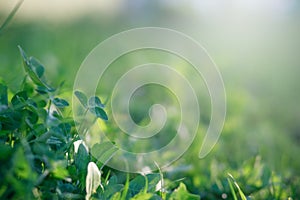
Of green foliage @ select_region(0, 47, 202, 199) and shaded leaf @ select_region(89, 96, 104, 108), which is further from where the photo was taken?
shaded leaf @ select_region(89, 96, 104, 108)

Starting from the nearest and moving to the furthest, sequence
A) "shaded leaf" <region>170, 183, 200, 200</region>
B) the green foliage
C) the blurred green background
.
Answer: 1. the green foliage
2. "shaded leaf" <region>170, 183, 200, 200</region>
3. the blurred green background

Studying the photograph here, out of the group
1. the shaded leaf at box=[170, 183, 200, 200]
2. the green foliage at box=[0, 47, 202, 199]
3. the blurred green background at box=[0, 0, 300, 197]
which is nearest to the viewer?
the green foliage at box=[0, 47, 202, 199]

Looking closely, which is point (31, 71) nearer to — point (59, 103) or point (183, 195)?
point (59, 103)

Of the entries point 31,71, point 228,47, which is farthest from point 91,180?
point 228,47

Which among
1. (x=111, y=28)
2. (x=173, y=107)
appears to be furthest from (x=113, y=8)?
(x=173, y=107)

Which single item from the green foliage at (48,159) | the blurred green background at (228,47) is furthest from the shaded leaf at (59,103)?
the blurred green background at (228,47)

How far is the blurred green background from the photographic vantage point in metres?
2.10

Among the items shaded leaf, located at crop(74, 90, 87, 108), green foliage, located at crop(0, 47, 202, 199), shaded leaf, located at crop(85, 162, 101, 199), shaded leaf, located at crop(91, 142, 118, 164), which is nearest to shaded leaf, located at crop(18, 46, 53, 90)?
green foliage, located at crop(0, 47, 202, 199)

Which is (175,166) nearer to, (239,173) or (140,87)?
(239,173)

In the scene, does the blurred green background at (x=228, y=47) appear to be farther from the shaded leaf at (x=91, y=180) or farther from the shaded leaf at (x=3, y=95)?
the shaded leaf at (x=91, y=180)

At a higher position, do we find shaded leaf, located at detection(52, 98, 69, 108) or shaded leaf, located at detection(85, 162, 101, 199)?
shaded leaf, located at detection(52, 98, 69, 108)

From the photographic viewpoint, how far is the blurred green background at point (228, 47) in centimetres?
210

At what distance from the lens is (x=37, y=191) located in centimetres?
98

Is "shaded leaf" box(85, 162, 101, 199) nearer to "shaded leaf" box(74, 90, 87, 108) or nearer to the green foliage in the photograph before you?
the green foliage
